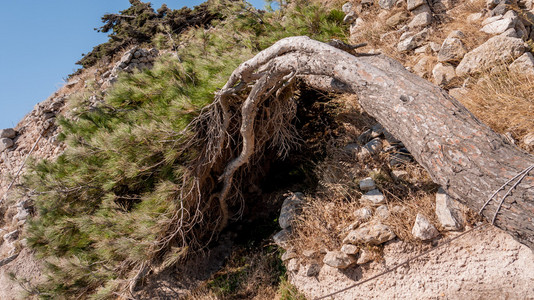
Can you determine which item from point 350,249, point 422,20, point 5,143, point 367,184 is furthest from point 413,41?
point 5,143

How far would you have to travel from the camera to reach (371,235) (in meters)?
3.16

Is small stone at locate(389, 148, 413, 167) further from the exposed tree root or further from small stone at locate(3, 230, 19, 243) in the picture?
small stone at locate(3, 230, 19, 243)

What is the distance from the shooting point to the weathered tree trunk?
79.9 inches

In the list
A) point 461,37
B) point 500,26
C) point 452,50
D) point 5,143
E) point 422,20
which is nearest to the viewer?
point 500,26

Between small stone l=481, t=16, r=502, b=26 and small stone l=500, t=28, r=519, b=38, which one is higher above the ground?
small stone l=481, t=16, r=502, b=26

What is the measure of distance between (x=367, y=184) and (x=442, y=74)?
5.77 ft

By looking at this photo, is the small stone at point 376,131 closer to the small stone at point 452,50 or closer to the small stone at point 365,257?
the small stone at point 452,50

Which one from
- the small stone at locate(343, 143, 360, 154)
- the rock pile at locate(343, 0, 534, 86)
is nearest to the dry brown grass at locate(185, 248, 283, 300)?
the small stone at locate(343, 143, 360, 154)

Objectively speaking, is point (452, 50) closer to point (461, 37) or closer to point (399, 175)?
point (461, 37)

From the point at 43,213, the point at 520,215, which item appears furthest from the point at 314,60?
the point at 43,213

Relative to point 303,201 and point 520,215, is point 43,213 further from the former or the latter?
point 520,215

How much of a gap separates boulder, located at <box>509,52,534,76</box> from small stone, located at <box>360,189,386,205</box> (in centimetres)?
196

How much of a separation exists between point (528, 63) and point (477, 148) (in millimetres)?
2182

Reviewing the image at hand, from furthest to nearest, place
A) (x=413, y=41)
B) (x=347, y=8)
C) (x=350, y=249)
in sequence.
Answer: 1. (x=347, y=8)
2. (x=413, y=41)
3. (x=350, y=249)
